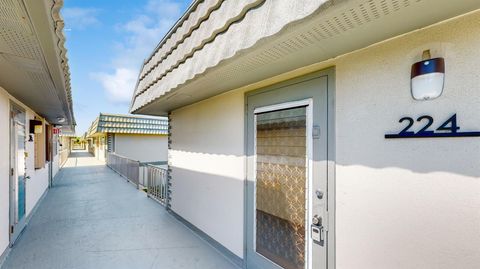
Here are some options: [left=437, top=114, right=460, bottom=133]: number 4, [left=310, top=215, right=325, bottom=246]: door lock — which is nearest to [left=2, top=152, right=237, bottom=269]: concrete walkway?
[left=310, top=215, right=325, bottom=246]: door lock

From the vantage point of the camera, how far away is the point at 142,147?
16.2 meters

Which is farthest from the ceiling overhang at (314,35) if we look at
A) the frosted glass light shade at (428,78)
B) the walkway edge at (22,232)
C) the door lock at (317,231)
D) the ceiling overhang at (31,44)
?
the walkway edge at (22,232)

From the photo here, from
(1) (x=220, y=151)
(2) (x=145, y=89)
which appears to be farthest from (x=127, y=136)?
(1) (x=220, y=151)

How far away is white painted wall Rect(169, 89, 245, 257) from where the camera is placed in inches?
129

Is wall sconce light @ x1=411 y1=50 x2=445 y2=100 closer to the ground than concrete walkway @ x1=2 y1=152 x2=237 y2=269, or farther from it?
Answer: farther from it

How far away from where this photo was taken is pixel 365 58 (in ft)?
6.12

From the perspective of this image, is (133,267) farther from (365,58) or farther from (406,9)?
(406,9)

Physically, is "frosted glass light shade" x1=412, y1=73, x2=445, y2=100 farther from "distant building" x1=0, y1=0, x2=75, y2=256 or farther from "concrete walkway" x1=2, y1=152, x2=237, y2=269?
"concrete walkway" x1=2, y1=152, x2=237, y2=269

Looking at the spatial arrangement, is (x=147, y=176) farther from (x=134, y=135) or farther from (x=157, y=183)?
(x=134, y=135)

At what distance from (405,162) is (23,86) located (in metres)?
4.68

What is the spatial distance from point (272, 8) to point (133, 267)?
11.5ft

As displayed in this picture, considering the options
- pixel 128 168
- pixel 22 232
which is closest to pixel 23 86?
pixel 22 232

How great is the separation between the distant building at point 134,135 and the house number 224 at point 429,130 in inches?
614

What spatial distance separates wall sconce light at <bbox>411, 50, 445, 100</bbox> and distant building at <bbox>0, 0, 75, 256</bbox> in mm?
2344
